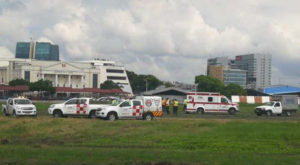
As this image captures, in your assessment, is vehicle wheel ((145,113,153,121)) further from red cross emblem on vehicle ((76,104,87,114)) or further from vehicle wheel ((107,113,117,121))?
red cross emblem on vehicle ((76,104,87,114))

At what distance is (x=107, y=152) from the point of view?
1731 cm

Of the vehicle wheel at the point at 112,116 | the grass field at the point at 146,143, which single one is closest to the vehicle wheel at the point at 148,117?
the vehicle wheel at the point at 112,116

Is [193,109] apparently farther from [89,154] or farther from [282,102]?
[89,154]

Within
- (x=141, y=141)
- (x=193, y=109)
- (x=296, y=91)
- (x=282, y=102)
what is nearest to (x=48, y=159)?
(x=141, y=141)

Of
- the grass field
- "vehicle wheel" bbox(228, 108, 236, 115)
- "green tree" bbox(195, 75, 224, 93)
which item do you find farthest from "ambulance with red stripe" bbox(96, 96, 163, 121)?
"green tree" bbox(195, 75, 224, 93)

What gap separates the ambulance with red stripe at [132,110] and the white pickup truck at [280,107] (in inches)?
705

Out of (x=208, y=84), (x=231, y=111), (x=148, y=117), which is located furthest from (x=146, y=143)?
(x=208, y=84)

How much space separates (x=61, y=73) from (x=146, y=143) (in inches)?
6070

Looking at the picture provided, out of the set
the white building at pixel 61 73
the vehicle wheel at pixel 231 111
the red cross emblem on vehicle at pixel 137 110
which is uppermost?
the white building at pixel 61 73

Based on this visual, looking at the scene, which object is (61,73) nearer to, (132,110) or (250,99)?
(250,99)

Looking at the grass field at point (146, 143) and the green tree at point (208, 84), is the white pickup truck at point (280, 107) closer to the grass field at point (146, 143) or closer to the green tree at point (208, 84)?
the grass field at point (146, 143)

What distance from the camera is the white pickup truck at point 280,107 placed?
48.3m

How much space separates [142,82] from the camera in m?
189

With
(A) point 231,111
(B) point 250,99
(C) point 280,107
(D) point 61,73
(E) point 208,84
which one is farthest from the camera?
(D) point 61,73
